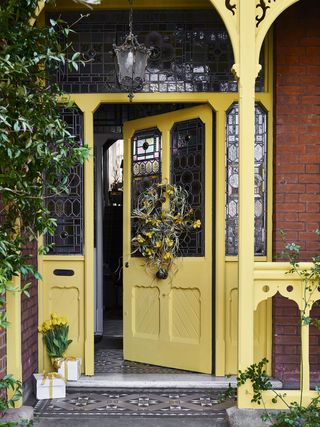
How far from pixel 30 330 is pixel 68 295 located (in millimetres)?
497

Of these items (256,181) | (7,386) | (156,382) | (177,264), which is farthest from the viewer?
(177,264)

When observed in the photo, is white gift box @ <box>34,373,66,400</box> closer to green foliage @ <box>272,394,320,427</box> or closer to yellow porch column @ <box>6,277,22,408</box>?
yellow porch column @ <box>6,277,22,408</box>

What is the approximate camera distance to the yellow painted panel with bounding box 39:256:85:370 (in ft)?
16.5

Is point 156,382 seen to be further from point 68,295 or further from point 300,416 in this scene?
point 300,416

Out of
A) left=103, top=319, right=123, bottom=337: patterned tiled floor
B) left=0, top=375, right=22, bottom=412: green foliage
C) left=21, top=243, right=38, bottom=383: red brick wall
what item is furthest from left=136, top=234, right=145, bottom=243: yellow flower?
left=103, top=319, right=123, bottom=337: patterned tiled floor

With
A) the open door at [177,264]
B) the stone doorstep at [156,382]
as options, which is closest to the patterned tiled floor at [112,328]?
the open door at [177,264]

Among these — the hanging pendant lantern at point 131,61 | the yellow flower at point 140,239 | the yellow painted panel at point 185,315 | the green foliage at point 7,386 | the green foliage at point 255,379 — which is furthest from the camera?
the yellow flower at point 140,239

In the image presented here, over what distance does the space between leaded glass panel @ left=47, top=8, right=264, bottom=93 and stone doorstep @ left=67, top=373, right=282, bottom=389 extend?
250cm

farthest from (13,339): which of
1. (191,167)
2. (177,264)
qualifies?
(191,167)

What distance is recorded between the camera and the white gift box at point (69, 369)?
4758mm

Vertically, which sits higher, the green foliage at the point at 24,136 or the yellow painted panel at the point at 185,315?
the green foliage at the point at 24,136

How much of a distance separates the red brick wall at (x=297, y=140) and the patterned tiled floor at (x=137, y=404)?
0.82 m

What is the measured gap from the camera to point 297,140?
475 cm

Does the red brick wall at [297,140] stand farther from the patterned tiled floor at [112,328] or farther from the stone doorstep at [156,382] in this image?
the patterned tiled floor at [112,328]
